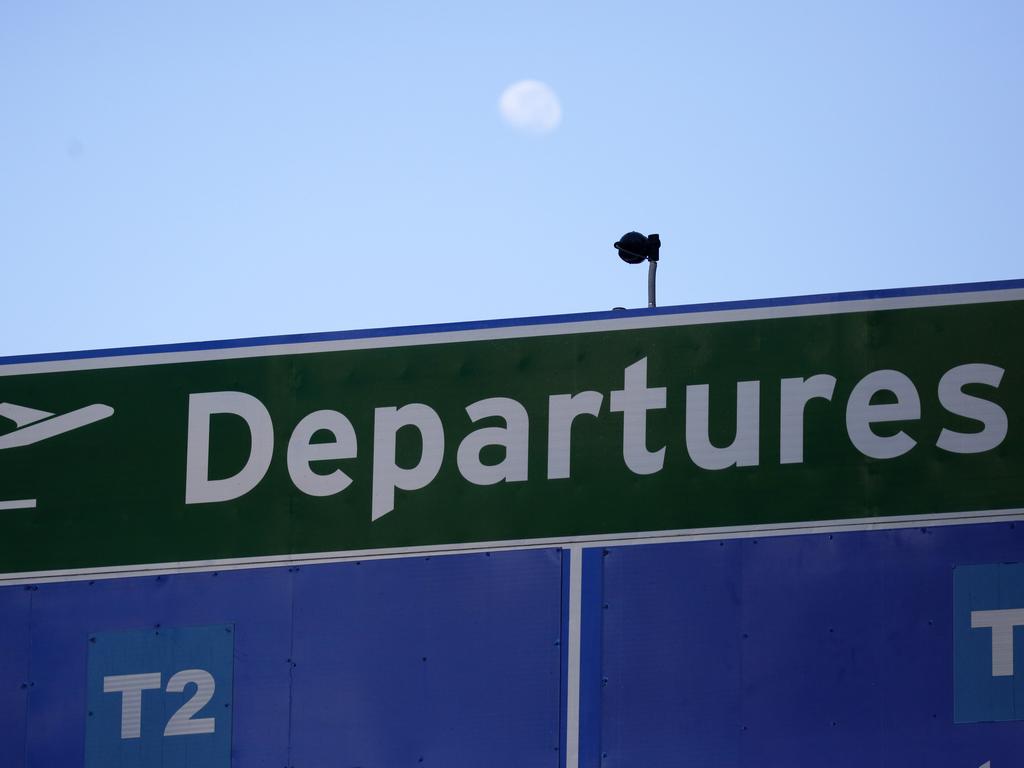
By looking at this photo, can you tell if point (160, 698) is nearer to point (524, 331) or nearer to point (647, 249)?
point (524, 331)

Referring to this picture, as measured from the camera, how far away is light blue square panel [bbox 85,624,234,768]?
9.38 meters

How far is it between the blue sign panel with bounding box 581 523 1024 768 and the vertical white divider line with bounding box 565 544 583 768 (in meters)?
0.06

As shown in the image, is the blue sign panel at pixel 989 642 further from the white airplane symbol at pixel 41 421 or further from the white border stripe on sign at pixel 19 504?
the white border stripe on sign at pixel 19 504

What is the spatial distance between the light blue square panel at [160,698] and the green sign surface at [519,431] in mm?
477

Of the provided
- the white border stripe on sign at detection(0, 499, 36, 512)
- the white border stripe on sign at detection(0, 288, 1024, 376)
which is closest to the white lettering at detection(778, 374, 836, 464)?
the white border stripe on sign at detection(0, 288, 1024, 376)

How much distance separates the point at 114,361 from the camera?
391 inches

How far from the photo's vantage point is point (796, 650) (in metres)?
8.81

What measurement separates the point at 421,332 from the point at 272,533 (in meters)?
1.39

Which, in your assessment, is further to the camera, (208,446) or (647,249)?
(647,249)

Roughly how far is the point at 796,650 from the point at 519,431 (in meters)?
1.88

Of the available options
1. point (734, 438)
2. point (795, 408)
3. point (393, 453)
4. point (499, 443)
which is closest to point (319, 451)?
point (393, 453)

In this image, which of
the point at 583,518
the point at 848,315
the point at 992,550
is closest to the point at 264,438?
the point at 583,518

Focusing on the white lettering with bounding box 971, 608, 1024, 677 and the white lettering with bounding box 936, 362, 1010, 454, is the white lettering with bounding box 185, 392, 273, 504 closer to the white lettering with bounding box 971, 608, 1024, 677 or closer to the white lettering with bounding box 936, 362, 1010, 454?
the white lettering with bounding box 936, 362, 1010, 454

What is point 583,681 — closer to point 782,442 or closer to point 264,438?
point 782,442
